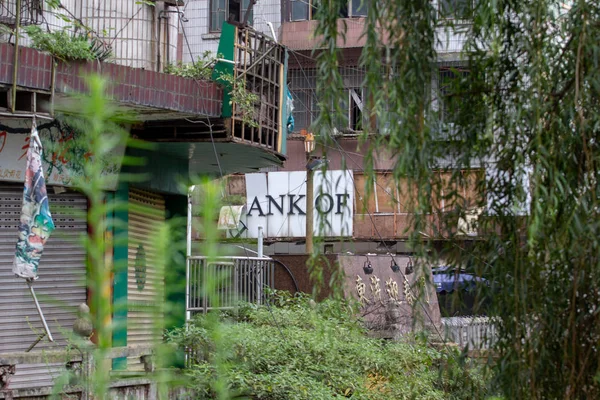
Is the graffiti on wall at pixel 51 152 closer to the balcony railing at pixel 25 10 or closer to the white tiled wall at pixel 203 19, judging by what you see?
the balcony railing at pixel 25 10

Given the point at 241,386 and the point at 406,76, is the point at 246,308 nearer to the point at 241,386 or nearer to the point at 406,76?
the point at 241,386

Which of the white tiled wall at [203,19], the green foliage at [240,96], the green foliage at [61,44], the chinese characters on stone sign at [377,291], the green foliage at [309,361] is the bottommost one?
the green foliage at [309,361]

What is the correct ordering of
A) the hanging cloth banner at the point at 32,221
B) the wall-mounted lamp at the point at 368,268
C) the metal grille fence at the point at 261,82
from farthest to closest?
the wall-mounted lamp at the point at 368,268 → the metal grille fence at the point at 261,82 → the hanging cloth banner at the point at 32,221

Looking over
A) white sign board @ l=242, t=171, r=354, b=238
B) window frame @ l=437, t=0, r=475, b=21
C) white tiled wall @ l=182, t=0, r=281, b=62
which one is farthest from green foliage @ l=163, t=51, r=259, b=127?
white tiled wall @ l=182, t=0, r=281, b=62

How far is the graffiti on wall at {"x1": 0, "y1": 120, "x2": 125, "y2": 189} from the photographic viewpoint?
9.84 metres

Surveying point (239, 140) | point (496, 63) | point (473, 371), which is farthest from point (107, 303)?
point (239, 140)

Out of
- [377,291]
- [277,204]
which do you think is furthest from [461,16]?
[277,204]

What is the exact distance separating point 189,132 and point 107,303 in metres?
8.73

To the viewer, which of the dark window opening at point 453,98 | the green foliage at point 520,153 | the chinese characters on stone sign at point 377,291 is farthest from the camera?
the chinese characters on stone sign at point 377,291

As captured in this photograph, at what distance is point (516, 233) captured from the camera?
558 cm

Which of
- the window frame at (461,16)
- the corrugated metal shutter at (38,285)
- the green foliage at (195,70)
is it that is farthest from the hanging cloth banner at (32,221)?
the window frame at (461,16)

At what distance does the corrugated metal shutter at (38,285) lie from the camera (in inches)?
399

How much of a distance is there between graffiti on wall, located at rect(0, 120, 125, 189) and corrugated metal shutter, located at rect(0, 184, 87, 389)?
0.97ft

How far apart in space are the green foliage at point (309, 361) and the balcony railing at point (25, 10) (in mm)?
3794
